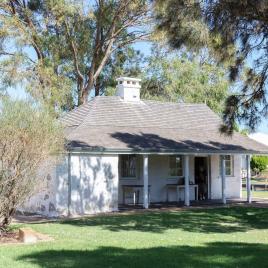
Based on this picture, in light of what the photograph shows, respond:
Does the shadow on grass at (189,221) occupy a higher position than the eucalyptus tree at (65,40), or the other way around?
the eucalyptus tree at (65,40)

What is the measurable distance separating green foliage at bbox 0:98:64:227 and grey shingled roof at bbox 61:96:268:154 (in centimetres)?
570

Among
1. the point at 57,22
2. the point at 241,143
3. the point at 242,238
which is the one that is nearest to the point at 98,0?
the point at 57,22

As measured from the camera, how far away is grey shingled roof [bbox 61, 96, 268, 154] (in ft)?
69.5

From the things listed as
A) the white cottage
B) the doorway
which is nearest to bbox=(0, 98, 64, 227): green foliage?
the white cottage

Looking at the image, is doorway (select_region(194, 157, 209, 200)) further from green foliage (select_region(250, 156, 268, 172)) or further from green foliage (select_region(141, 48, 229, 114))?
green foliage (select_region(250, 156, 268, 172))

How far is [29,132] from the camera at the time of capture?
13.3 metres

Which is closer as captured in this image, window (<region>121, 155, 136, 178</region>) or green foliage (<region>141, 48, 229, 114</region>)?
window (<region>121, 155, 136, 178</region>)

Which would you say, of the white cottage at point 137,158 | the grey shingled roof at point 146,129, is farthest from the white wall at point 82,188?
the grey shingled roof at point 146,129

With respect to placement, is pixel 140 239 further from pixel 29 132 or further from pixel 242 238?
pixel 29 132

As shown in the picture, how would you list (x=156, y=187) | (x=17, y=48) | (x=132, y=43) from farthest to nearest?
(x=132, y=43), (x=17, y=48), (x=156, y=187)

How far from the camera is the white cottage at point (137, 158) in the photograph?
65.0ft

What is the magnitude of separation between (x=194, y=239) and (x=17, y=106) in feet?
17.9

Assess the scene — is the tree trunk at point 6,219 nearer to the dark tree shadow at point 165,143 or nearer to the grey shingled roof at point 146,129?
the grey shingled roof at point 146,129

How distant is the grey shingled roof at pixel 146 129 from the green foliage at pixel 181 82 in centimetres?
846
